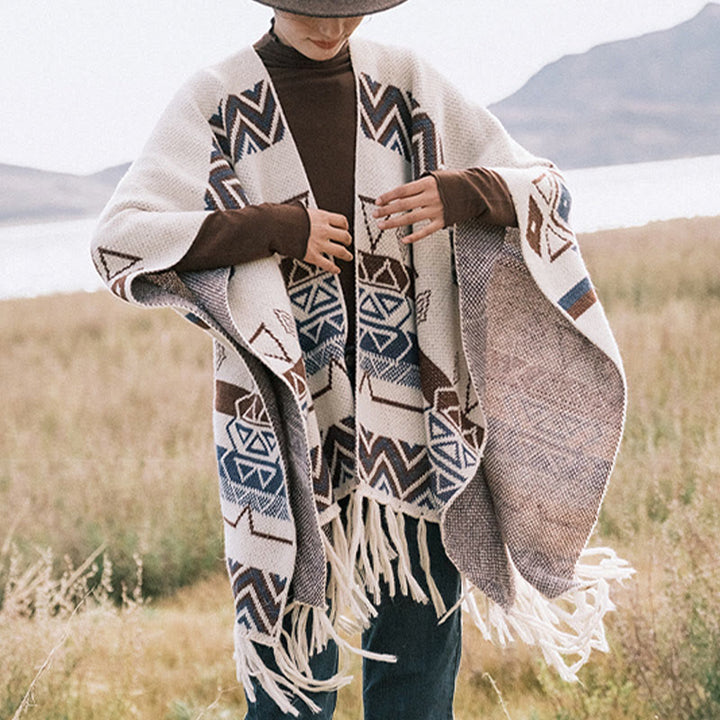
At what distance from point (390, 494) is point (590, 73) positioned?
127 ft

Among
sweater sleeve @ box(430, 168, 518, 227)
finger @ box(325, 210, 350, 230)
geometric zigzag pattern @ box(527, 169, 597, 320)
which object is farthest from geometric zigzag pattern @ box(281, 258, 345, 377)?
geometric zigzag pattern @ box(527, 169, 597, 320)

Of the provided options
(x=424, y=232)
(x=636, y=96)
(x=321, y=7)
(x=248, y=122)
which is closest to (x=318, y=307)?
(x=424, y=232)

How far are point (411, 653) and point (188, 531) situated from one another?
5.64 feet

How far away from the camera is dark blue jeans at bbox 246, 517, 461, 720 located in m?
1.58

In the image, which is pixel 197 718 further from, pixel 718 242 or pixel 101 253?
pixel 718 242

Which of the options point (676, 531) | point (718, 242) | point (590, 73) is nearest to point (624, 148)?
point (590, 73)

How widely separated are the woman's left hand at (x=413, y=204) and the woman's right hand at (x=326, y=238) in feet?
0.21

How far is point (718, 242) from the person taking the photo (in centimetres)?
579

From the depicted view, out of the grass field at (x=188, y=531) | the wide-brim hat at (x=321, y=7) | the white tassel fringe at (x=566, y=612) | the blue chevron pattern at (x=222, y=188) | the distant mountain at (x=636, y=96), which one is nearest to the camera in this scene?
the wide-brim hat at (x=321, y=7)

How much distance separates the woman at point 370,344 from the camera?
54.7 inches

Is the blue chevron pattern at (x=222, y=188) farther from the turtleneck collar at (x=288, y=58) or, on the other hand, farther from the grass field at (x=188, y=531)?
the grass field at (x=188, y=531)

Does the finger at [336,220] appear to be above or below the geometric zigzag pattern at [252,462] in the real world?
above

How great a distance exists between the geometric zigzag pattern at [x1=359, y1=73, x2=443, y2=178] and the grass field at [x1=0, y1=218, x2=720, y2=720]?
1.18m

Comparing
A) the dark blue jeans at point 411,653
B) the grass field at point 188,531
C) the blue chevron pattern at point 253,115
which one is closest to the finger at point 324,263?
the blue chevron pattern at point 253,115
